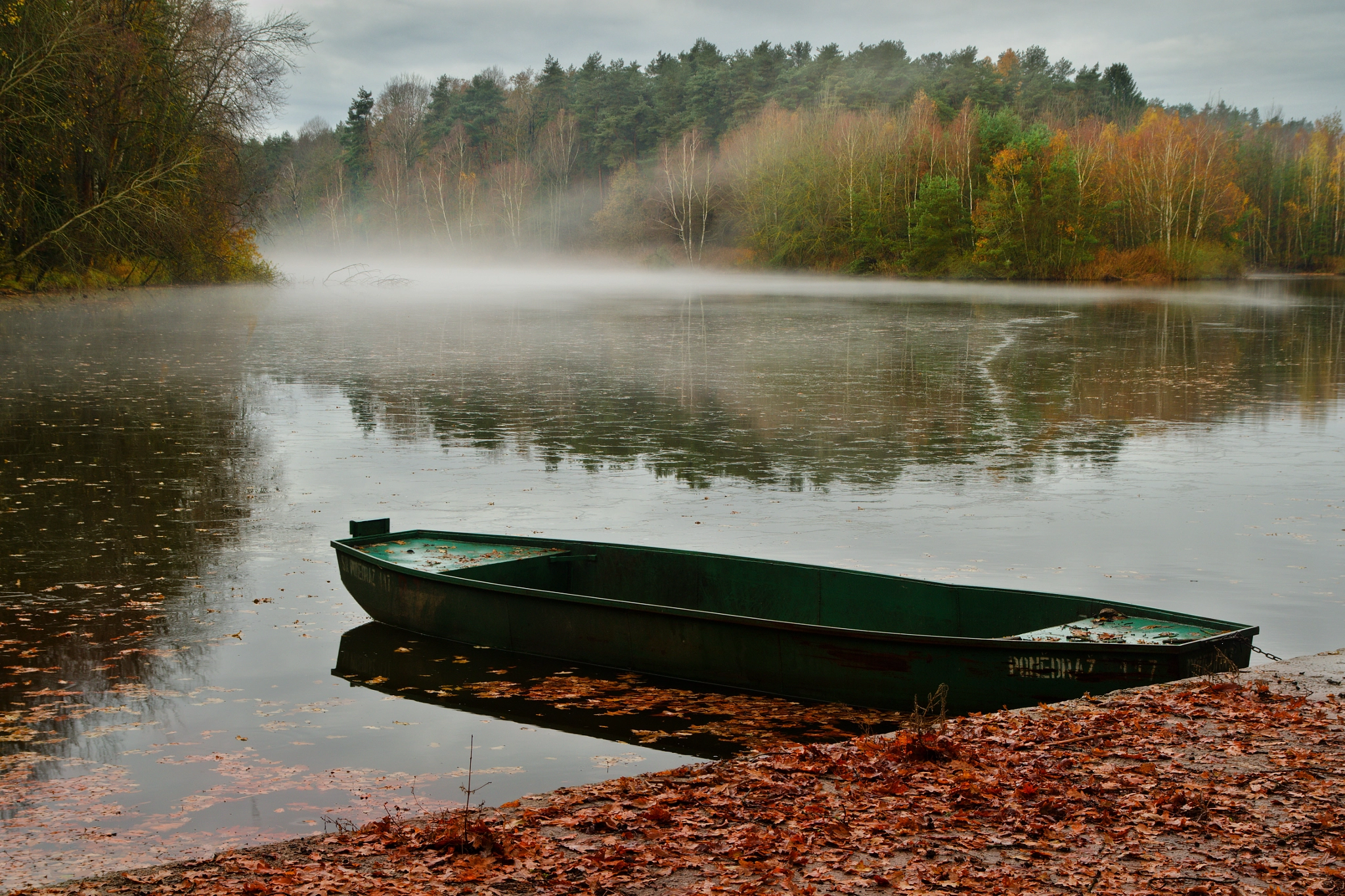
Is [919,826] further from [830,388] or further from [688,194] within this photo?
[688,194]

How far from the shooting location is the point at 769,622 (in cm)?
743

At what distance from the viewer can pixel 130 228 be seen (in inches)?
1454

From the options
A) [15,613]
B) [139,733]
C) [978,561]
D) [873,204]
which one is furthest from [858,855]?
[873,204]

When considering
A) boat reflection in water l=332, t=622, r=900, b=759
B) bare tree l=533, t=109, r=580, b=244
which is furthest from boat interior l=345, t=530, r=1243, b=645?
bare tree l=533, t=109, r=580, b=244

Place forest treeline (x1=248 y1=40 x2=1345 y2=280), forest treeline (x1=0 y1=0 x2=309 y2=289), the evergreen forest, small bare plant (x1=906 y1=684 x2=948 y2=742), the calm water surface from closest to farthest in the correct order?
small bare plant (x1=906 y1=684 x2=948 y2=742) < the calm water surface < forest treeline (x1=0 y1=0 x2=309 y2=289) < the evergreen forest < forest treeline (x1=248 y1=40 x2=1345 y2=280)

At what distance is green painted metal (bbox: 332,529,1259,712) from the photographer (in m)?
6.96

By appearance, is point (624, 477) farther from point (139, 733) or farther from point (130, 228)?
point (130, 228)

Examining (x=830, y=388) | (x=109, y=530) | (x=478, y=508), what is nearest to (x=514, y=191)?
(x=830, y=388)

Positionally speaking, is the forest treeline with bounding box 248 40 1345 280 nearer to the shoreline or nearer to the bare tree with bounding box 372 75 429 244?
the bare tree with bounding box 372 75 429 244

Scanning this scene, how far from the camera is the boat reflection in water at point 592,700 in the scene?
278 inches

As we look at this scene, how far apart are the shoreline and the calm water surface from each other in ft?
2.74

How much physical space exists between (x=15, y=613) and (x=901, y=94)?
318ft

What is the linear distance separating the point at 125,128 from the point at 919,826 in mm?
42118

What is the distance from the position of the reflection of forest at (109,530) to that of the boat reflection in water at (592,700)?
1.45 meters
